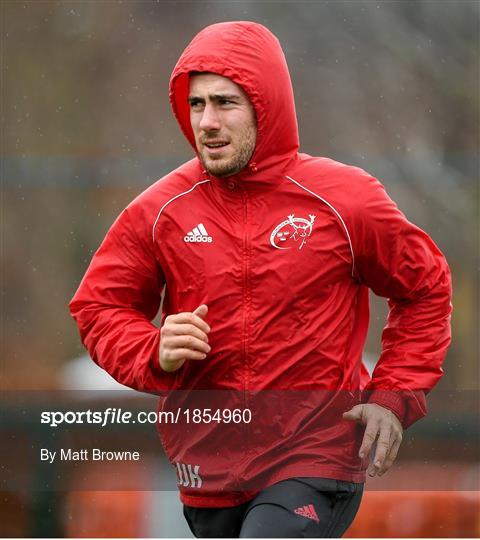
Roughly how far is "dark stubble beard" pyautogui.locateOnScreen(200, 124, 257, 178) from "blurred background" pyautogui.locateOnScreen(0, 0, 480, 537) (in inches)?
96.1

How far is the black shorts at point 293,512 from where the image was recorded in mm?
2906

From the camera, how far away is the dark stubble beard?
3086mm

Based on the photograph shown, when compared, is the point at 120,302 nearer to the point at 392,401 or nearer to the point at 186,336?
the point at 186,336

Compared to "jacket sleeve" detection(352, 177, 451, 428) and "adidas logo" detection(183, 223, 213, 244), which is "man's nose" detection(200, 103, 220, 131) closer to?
"adidas logo" detection(183, 223, 213, 244)

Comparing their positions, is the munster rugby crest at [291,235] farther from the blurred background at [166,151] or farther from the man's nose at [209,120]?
the blurred background at [166,151]

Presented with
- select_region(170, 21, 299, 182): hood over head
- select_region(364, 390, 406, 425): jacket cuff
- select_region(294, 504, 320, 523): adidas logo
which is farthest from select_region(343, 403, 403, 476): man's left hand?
select_region(170, 21, 299, 182): hood over head

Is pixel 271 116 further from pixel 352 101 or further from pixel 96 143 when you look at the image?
pixel 96 143

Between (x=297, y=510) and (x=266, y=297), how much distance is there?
1.71 ft

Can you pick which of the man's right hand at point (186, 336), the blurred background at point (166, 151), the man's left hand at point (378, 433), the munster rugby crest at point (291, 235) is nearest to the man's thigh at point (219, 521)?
the man's left hand at point (378, 433)

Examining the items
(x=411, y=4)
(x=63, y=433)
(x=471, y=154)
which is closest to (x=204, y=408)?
(x=63, y=433)

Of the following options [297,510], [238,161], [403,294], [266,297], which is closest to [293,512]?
[297,510]

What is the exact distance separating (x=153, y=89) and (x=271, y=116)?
19.4 feet

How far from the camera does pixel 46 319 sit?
354 inches

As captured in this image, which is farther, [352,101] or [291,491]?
[352,101]
